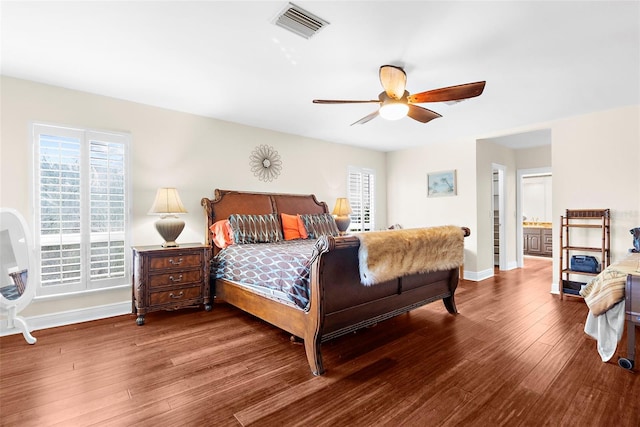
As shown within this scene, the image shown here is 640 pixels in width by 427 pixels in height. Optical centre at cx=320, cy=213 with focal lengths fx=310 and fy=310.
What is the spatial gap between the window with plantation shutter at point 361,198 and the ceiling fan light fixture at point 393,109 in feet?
10.4

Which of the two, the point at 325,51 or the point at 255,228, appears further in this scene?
the point at 255,228

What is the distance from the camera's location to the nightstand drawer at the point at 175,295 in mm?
3396

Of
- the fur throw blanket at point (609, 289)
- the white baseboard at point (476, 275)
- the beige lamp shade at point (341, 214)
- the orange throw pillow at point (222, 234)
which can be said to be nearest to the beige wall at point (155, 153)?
the orange throw pillow at point (222, 234)

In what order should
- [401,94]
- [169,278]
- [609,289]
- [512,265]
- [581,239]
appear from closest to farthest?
[609,289] < [401,94] < [169,278] < [581,239] < [512,265]

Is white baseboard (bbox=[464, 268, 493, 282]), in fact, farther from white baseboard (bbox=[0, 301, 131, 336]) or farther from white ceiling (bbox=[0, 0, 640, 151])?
white baseboard (bbox=[0, 301, 131, 336])

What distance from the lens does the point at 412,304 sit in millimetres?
3145

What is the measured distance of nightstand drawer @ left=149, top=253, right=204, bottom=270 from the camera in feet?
11.2

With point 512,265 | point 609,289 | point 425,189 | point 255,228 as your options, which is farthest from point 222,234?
point 512,265

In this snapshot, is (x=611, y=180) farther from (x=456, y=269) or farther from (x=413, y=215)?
(x=413, y=215)

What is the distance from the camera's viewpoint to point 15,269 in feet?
9.16

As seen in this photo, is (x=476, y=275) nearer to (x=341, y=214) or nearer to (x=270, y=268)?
(x=341, y=214)

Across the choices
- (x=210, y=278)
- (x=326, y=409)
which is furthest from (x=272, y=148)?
(x=326, y=409)

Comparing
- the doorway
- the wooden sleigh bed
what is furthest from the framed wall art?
the doorway

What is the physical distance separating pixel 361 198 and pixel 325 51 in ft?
13.1
